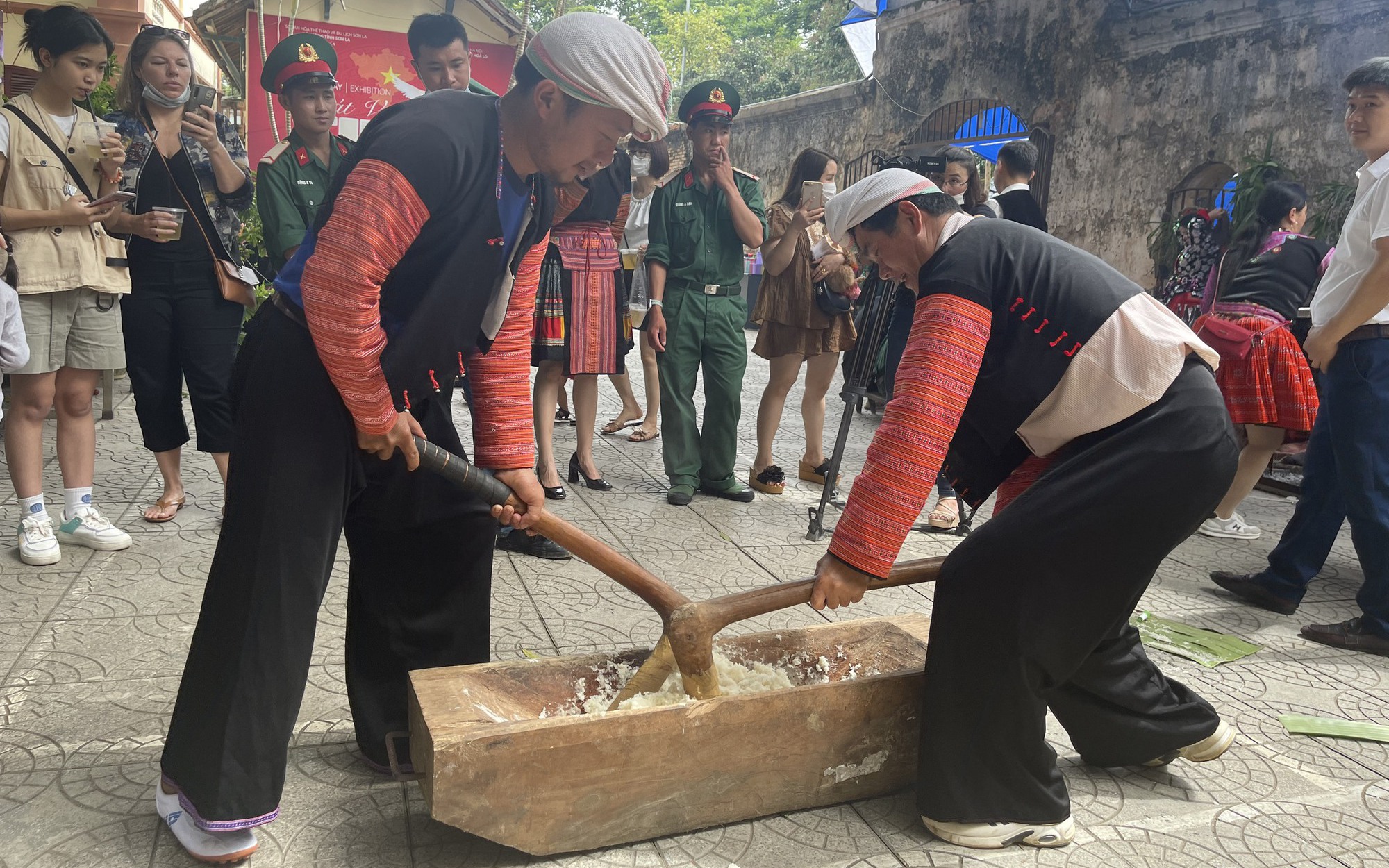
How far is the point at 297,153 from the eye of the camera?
4449 mm

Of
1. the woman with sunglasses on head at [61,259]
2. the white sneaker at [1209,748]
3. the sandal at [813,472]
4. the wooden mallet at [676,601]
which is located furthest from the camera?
the sandal at [813,472]

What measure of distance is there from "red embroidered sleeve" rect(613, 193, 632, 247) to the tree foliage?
89.6ft

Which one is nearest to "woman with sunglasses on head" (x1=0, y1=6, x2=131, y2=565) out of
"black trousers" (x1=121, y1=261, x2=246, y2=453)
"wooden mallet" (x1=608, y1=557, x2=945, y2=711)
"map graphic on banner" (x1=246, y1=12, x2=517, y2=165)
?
"black trousers" (x1=121, y1=261, x2=246, y2=453)

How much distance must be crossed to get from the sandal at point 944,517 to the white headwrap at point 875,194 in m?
2.95

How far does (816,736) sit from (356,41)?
1034 cm

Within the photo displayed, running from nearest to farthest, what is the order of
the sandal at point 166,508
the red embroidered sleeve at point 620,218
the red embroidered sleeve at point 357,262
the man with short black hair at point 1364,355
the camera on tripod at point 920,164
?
1. the red embroidered sleeve at point 357,262
2. the man with short black hair at point 1364,355
3. the sandal at point 166,508
4. the camera on tripod at point 920,164
5. the red embroidered sleeve at point 620,218

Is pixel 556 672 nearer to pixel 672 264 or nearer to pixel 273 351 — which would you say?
pixel 273 351

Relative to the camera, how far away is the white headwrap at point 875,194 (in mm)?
2547

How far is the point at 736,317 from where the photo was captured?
573 centimetres

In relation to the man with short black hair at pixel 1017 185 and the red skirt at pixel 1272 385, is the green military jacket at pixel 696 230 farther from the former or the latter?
the red skirt at pixel 1272 385

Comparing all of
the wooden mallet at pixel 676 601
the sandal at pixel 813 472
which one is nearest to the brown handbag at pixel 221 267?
the wooden mallet at pixel 676 601

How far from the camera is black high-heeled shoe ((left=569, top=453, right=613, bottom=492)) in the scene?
5.77m

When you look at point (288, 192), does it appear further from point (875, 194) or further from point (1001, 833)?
point (1001, 833)

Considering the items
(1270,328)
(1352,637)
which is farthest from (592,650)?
(1270,328)
